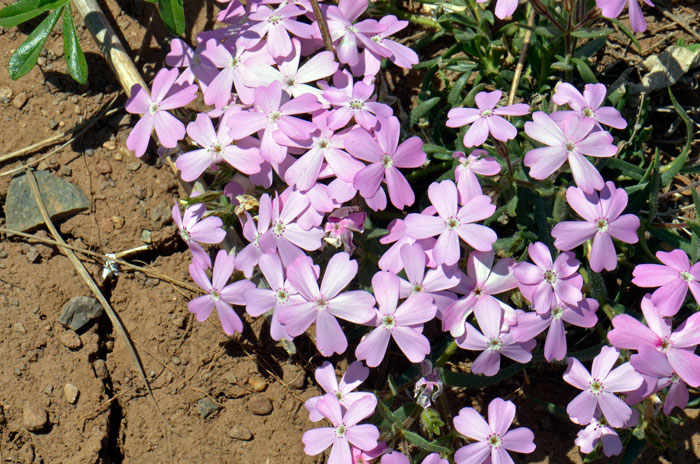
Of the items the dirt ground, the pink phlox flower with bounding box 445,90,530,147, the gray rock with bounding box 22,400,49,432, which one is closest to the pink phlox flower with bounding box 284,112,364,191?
the pink phlox flower with bounding box 445,90,530,147

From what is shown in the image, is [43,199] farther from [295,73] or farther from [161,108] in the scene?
[295,73]

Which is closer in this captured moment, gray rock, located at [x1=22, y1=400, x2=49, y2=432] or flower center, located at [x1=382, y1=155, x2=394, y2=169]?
flower center, located at [x1=382, y1=155, x2=394, y2=169]

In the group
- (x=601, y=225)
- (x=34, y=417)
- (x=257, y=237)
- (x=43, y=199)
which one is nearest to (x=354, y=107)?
(x=257, y=237)

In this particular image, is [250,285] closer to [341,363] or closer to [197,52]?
[341,363]

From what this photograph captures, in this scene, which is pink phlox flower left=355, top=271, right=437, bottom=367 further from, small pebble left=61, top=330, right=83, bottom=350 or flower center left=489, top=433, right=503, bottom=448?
small pebble left=61, top=330, right=83, bottom=350

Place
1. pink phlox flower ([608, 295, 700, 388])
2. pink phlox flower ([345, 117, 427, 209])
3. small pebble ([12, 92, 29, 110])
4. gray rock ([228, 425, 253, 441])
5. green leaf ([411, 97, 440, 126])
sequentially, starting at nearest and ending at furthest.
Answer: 1. pink phlox flower ([608, 295, 700, 388])
2. pink phlox flower ([345, 117, 427, 209])
3. green leaf ([411, 97, 440, 126])
4. gray rock ([228, 425, 253, 441])
5. small pebble ([12, 92, 29, 110])

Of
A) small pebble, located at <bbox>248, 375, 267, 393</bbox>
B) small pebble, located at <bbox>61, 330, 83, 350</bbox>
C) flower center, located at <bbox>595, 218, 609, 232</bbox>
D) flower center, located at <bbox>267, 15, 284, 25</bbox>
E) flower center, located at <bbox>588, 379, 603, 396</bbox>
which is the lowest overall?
small pebble, located at <bbox>248, 375, 267, 393</bbox>

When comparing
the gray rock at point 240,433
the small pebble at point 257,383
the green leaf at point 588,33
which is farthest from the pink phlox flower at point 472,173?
the gray rock at point 240,433
